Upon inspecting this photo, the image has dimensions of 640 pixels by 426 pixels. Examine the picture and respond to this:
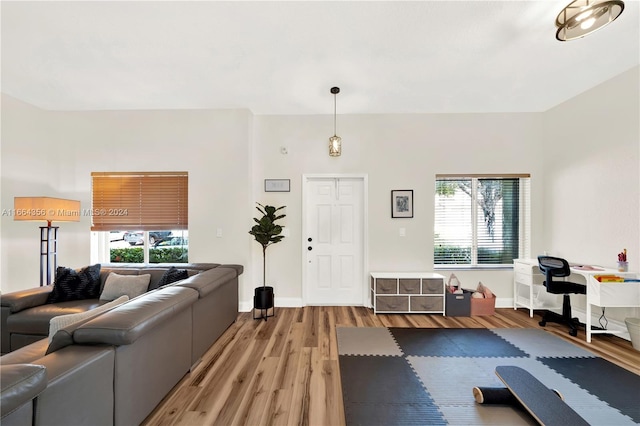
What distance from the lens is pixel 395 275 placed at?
→ 12.8 ft

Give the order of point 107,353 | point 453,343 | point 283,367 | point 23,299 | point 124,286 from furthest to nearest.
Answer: point 124,286 < point 453,343 < point 23,299 < point 283,367 < point 107,353

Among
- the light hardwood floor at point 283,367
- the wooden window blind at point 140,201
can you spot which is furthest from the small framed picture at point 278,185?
the light hardwood floor at point 283,367

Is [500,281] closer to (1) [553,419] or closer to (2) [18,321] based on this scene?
(1) [553,419]

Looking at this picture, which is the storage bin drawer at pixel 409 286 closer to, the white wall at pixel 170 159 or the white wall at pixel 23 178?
the white wall at pixel 170 159

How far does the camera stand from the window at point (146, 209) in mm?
4004

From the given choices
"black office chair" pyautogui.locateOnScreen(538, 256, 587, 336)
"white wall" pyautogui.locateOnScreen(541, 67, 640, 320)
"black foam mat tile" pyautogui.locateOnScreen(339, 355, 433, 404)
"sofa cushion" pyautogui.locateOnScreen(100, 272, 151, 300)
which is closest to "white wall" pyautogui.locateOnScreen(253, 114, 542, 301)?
"white wall" pyautogui.locateOnScreen(541, 67, 640, 320)

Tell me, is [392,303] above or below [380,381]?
above

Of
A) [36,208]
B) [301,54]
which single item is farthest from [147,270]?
[301,54]

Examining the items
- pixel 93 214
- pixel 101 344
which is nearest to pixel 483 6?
pixel 101 344

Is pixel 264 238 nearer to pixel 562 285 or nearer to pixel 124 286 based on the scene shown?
pixel 124 286

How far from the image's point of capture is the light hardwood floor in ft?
6.01

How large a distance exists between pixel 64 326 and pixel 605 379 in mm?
4027

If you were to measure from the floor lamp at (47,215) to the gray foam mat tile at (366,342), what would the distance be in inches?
148

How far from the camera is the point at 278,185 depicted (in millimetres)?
4145
